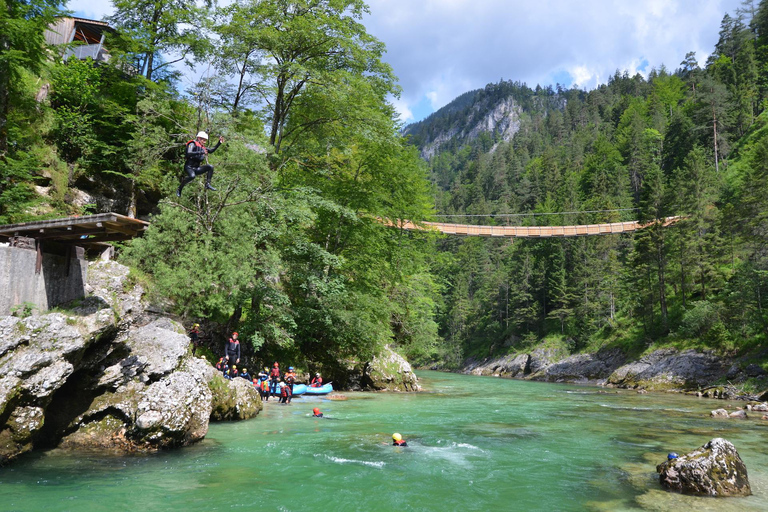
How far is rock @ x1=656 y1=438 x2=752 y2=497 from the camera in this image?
7.27 metres

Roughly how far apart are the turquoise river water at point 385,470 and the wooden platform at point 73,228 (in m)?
3.83

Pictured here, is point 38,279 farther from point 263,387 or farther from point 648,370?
point 648,370

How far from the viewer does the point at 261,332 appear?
17.1 meters

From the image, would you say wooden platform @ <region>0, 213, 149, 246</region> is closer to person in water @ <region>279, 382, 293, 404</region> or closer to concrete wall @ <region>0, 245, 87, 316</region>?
concrete wall @ <region>0, 245, 87, 316</region>

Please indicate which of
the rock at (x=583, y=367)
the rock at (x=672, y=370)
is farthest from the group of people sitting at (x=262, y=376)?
the rock at (x=583, y=367)

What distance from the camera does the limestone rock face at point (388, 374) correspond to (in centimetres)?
2197

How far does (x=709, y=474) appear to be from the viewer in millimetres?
7375

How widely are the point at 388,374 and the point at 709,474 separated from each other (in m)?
15.9

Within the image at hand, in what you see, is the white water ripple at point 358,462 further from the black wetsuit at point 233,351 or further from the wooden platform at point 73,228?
the black wetsuit at point 233,351

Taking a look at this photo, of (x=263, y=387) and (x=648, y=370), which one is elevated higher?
(x=263, y=387)

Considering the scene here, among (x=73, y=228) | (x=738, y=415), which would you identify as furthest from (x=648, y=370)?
(x=73, y=228)

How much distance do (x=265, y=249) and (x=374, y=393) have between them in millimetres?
8155

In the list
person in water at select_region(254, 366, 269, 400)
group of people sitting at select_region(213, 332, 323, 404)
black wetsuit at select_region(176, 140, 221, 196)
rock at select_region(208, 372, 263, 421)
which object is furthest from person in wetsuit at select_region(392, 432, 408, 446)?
person in water at select_region(254, 366, 269, 400)

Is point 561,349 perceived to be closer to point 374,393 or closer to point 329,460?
point 374,393
